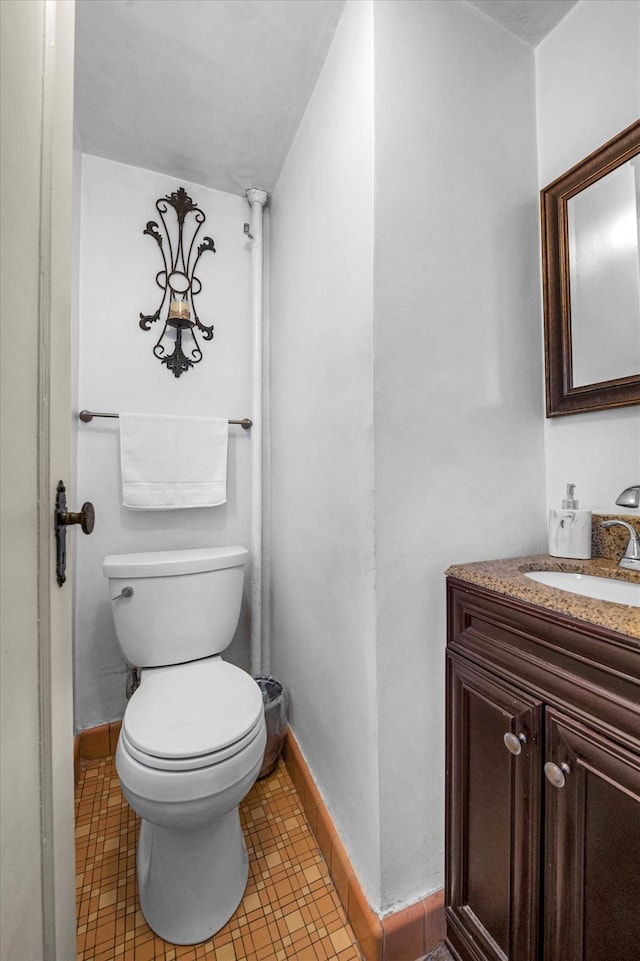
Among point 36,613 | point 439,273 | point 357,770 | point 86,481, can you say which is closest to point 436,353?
point 439,273

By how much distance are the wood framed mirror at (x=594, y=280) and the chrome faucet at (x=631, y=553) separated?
29 cm

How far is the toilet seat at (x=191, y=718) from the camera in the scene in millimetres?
964

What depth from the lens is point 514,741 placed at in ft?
2.47

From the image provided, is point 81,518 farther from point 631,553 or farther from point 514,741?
point 631,553

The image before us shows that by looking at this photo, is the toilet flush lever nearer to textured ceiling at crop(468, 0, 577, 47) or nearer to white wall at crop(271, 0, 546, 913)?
white wall at crop(271, 0, 546, 913)

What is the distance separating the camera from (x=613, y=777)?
23.7 inches

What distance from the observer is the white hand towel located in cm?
158

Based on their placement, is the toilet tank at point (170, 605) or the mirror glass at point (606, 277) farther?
the toilet tank at point (170, 605)

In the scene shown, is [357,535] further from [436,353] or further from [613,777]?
[613,777]

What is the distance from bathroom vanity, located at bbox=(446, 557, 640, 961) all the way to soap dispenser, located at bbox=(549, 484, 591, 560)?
54 mm

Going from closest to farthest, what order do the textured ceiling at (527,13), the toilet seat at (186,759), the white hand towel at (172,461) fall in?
the toilet seat at (186,759), the textured ceiling at (527,13), the white hand towel at (172,461)

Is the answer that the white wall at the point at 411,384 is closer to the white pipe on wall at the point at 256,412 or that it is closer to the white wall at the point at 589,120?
the white wall at the point at 589,120

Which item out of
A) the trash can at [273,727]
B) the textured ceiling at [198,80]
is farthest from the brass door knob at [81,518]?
the textured ceiling at [198,80]

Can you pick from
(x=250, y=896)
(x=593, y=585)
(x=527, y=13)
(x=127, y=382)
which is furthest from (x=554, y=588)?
(x=127, y=382)
